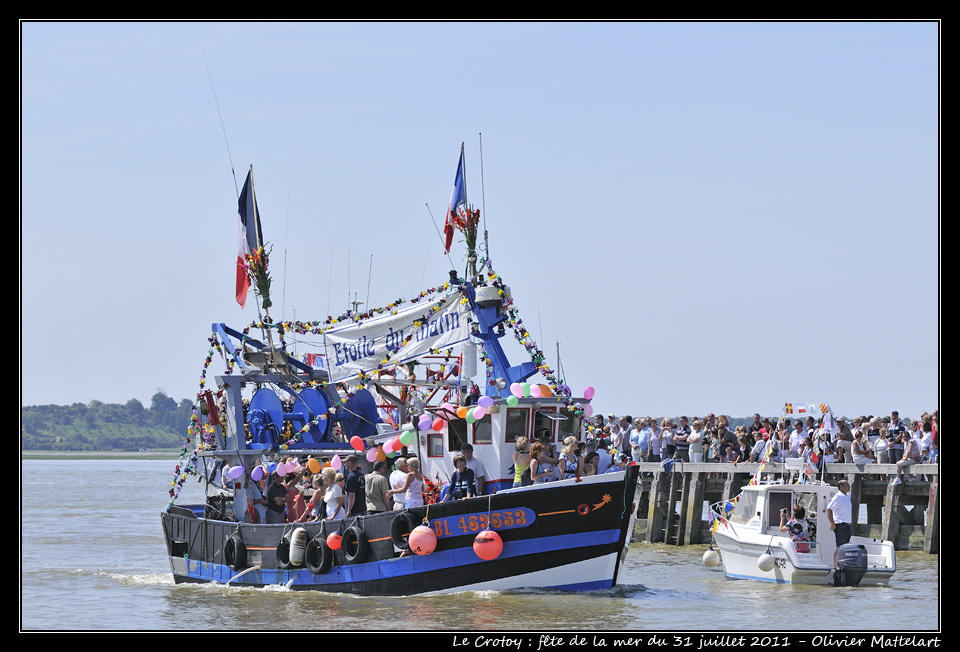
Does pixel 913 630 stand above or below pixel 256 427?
below

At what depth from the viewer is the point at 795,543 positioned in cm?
2197

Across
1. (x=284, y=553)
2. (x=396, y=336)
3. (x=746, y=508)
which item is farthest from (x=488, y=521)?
(x=746, y=508)

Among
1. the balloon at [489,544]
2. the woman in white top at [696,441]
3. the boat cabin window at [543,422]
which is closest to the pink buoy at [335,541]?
the balloon at [489,544]

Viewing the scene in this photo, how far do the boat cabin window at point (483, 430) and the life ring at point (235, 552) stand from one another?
480cm

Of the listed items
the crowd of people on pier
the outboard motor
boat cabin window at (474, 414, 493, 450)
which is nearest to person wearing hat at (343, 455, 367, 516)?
the crowd of people on pier

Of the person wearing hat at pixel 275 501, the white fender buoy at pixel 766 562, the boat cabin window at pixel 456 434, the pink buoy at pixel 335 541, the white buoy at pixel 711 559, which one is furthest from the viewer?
the white buoy at pixel 711 559

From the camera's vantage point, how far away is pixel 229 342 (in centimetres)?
2473

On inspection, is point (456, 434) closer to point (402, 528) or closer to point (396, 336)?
point (402, 528)

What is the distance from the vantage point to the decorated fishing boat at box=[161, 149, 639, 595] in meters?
19.2

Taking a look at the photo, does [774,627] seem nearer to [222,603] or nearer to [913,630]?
[913,630]

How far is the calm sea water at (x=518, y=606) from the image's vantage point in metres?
17.9

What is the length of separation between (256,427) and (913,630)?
11884 millimetres

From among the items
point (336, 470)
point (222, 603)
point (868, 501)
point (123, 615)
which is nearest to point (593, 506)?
point (336, 470)

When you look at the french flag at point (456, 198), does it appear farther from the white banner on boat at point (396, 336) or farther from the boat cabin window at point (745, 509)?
the boat cabin window at point (745, 509)
